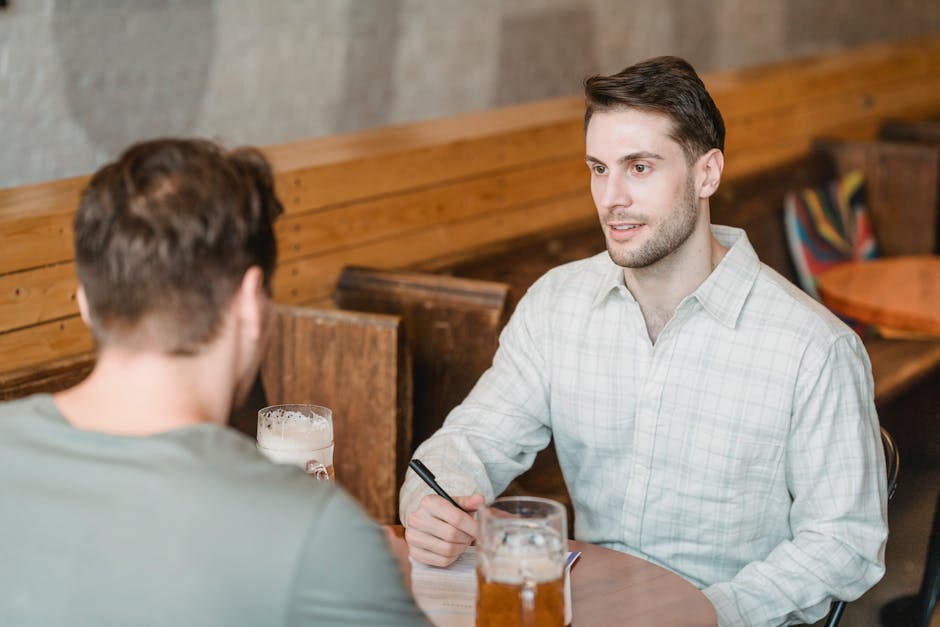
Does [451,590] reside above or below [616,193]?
below

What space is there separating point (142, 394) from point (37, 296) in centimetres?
155

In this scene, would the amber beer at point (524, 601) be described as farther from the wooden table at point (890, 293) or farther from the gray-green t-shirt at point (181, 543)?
the wooden table at point (890, 293)

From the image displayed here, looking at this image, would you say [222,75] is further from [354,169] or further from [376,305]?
[376,305]

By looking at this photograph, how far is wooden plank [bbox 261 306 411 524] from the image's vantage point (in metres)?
2.85

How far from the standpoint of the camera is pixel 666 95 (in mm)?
1868

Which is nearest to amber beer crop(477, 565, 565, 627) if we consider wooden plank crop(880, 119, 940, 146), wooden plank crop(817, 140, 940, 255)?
wooden plank crop(817, 140, 940, 255)

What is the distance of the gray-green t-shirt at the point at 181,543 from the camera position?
993 millimetres

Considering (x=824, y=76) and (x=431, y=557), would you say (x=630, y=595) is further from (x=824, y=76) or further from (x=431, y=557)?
(x=824, y=76)

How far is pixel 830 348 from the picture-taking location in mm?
1777

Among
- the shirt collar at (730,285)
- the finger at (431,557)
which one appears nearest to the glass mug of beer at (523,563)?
the finger at (431,557)

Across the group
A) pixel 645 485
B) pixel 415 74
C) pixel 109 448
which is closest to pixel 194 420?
pixel 109 448

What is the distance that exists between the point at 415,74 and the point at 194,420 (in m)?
2.87

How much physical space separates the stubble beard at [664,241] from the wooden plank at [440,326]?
41.1 inches

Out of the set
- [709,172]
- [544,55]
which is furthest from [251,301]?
[544,55]
